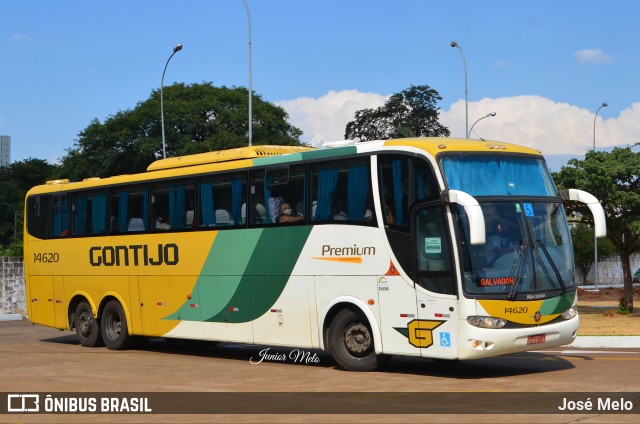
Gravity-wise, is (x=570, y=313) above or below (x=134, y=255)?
below

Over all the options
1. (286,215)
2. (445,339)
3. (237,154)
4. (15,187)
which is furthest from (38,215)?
(15,187)

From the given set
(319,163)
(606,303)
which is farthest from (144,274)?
(606,303)

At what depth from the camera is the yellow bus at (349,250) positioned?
14844 millimetres

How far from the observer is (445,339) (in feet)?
48.8

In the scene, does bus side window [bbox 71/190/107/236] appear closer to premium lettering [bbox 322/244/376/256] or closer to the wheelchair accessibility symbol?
premium lettering [bbox 322/244/376/256]

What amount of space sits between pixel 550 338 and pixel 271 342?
16.9 ft

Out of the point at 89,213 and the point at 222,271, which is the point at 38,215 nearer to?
the point at 89,213

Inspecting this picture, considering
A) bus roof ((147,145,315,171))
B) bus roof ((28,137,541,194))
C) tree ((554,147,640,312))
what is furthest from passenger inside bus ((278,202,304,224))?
tree ((554,147,640,312))

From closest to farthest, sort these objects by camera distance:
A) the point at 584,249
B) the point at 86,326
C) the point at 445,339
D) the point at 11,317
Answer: the point at 445,339 → the point at 86,326 → the point at 11,317 → the point at 584,249

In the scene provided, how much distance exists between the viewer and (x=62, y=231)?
23375 mm

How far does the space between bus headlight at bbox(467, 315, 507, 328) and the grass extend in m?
9.29

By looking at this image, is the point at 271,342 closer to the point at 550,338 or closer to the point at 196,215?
the point at 196,215

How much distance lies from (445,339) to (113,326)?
9.80m

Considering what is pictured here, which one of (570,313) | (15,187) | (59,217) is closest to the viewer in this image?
(570,313)
